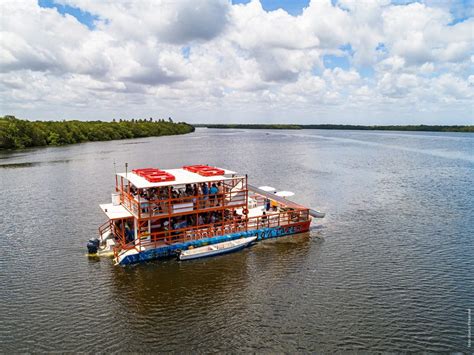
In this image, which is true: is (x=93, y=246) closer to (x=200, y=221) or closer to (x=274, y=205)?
(x=200, y=221)

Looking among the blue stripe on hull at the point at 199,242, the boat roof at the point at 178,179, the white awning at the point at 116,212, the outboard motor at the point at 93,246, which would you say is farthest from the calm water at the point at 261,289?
the boat roof at the point at 178,179

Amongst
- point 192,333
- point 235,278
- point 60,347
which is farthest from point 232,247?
point 60,347

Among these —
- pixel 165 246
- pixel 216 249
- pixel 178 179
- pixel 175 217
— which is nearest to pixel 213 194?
pixel 178 179

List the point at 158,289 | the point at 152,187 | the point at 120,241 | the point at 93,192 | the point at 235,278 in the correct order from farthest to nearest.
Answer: the point at 93,192 → the point at 120,241 → the point at 152,187 → the point at 235,278 → the point at 158,289

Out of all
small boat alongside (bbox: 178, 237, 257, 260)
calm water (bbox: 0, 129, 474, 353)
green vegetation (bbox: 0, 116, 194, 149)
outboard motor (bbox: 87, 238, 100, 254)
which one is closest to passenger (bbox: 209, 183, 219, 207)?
small boat alongside (bbox: 178, 237, 257, 260)

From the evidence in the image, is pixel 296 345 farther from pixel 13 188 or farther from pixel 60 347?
pixel 13 188

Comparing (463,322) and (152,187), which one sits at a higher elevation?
(152,187)
